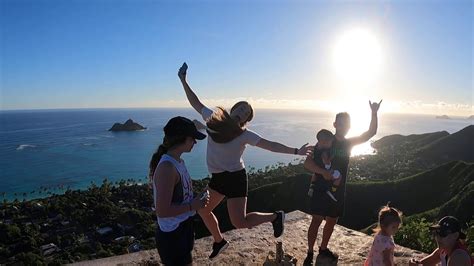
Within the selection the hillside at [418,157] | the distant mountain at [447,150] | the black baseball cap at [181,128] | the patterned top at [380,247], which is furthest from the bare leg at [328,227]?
the distant mountain at [447,150]

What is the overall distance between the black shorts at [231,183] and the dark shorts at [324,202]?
1092 millimetres

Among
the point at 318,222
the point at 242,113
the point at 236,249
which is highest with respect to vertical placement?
the point at 242,113

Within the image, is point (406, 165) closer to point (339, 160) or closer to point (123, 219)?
point (123, 219)

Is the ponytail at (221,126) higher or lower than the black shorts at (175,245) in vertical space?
higher

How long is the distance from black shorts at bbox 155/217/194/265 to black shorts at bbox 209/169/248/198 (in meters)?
0.94

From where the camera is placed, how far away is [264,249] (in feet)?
17.8

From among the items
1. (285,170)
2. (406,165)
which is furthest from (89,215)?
(406,165)

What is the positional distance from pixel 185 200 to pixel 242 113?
1.28m

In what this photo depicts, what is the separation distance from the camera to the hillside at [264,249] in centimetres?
494

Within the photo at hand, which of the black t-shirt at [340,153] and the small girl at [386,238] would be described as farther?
the black t-shirt at [340,153]

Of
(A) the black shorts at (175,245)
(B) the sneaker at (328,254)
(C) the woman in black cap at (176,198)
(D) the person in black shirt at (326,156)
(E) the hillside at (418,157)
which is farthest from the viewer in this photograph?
(E) the hillside at (418,157)

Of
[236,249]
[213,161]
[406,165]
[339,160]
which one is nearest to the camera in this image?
[213,161]

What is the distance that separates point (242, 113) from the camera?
12.3ft

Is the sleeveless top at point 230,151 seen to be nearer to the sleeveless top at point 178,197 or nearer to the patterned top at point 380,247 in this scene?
the sleeveless top at point 178,197
